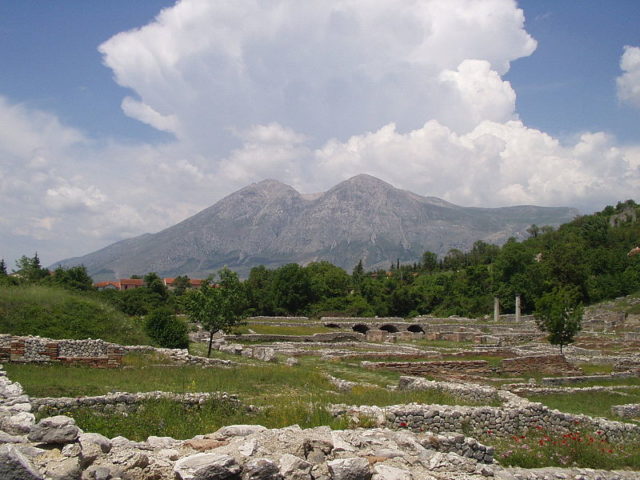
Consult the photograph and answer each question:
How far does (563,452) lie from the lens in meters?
11.1

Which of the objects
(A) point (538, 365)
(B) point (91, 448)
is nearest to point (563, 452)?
(B) point (91, 448)

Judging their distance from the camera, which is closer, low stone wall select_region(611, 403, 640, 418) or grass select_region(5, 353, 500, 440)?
grass select_region(5, 353, 500, 440)

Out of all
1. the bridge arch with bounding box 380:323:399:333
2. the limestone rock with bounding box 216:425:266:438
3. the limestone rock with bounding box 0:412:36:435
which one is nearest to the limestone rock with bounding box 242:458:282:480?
the limestone rock with bounding box 216:425:266:438

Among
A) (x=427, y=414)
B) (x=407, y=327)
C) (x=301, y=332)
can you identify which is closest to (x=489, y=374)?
(x=427, y=414)

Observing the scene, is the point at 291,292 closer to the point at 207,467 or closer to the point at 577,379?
the point at 577,379

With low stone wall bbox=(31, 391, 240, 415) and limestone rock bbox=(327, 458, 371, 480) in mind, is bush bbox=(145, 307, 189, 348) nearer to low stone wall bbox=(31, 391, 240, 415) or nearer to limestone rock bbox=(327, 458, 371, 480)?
low stone wall bbox=(31, 391, 240, 415)

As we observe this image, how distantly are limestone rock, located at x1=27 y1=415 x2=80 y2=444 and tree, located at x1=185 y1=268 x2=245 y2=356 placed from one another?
977 inches

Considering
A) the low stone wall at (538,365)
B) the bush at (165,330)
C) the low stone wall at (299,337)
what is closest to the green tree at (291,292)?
the low stone wall at (299,337)

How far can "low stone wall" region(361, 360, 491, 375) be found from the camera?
27275 mm

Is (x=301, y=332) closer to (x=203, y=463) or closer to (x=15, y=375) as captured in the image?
(x=15, y=375)

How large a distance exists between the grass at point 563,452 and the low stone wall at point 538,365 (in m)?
16.6

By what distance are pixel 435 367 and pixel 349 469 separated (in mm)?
23145

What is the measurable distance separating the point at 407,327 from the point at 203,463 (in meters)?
64.5

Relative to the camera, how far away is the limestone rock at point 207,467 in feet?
19.2
